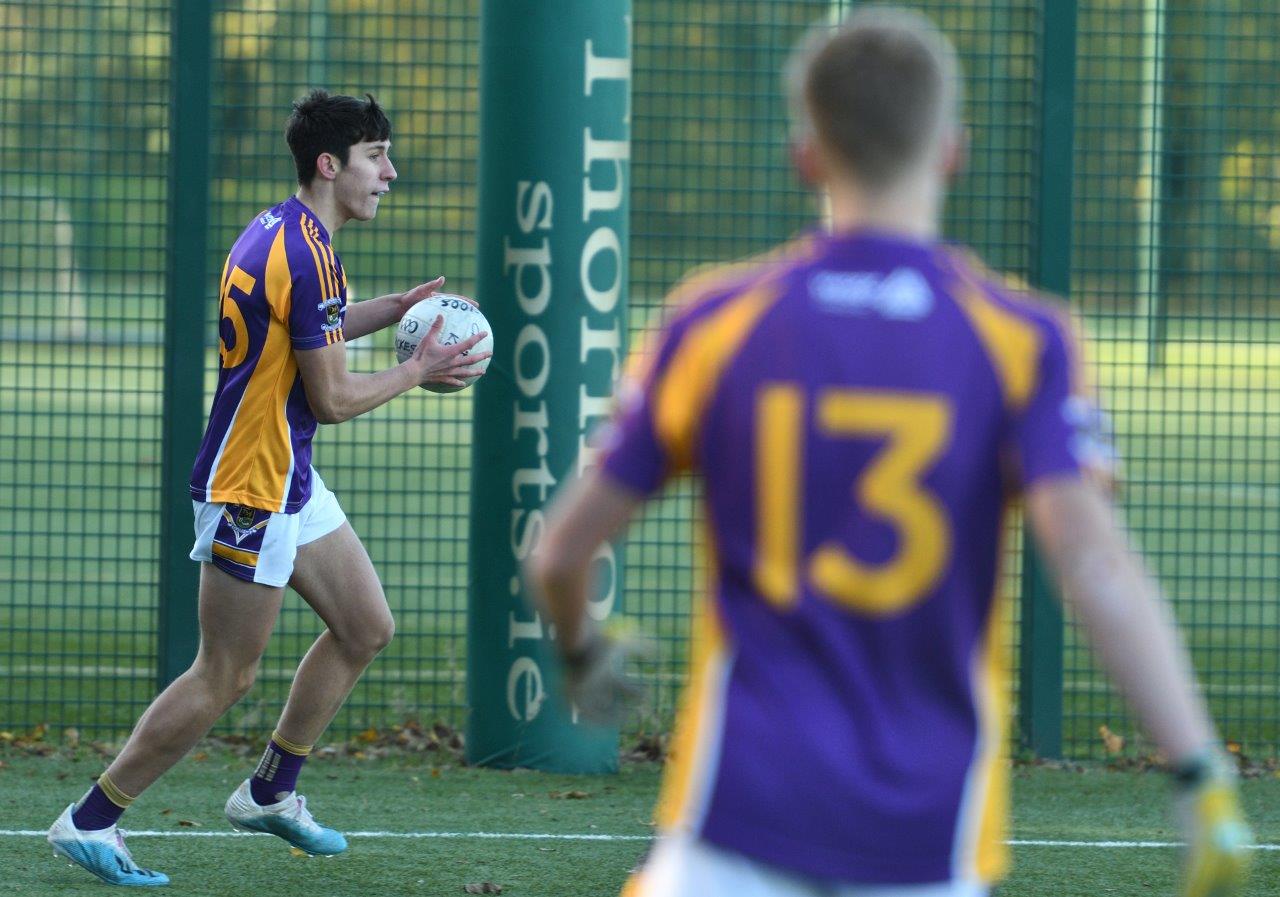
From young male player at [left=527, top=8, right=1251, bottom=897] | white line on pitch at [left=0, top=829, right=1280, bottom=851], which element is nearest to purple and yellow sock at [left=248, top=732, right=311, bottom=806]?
white line on pitch at [left=0, top=829, right=1280, bottom=851]

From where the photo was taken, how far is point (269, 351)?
5180mm

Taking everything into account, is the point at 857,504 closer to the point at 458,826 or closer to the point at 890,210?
the point at 890,210

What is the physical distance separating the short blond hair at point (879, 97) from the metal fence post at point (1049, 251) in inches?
215

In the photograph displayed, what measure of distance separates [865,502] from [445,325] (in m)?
3.46

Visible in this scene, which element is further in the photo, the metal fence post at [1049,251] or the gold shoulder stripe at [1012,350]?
the metal fence post at [1049,251]

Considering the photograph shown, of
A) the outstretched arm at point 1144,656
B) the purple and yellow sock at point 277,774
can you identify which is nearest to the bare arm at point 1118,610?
the outstretched arm at point 1144,656

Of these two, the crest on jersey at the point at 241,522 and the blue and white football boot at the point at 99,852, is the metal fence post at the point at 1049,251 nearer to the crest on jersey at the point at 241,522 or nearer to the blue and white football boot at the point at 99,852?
the crest on jersey at the point at 241,522

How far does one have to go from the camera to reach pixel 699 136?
343 inches

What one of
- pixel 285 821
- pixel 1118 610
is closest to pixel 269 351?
pixel 285 821

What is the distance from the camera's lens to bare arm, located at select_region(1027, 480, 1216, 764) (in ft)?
6.65

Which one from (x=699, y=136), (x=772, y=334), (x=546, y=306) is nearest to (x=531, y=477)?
(x=546, y=306)

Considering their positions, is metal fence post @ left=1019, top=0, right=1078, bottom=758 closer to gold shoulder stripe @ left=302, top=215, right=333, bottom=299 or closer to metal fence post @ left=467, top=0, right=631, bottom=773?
metal fence post @ left=467, top=0, right=631, bottom=773

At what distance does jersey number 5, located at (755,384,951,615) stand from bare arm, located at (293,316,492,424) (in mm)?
3084

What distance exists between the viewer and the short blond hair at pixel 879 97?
7.02ft
